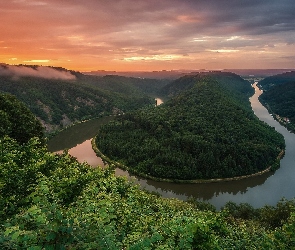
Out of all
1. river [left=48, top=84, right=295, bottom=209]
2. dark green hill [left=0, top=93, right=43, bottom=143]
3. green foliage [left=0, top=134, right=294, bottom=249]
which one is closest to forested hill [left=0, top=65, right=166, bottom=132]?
river [left=48, top=84, right=295, bottom=209]

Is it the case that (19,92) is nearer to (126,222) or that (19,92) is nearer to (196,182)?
(196,182)

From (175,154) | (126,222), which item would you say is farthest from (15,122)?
(175,154)

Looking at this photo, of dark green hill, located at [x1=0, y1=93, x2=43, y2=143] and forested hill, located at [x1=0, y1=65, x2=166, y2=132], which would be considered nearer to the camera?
dark green hill, located at [x1=0, y1=93, x2=43, y2=143]

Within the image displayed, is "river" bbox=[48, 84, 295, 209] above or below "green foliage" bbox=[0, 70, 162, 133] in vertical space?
below

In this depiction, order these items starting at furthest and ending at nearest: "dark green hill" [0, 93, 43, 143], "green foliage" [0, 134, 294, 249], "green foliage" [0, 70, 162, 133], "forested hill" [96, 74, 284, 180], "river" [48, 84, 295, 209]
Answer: "green foliage" [0, 70, 162, 133]
"forested hill" [96, 74, 284, 180]
"river" [48, 84, 295, 209]
"dark green hill" [0, 93, 43, 143]
"green foliage" [0, 134, 294, 249]

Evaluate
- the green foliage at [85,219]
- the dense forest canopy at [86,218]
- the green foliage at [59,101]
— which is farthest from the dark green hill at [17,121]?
the green foliage at [59,101]

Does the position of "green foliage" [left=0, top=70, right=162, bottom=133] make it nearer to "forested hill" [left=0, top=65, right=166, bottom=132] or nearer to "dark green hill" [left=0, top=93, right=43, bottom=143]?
"forested hill" [left=0, top=65, right=166, bottom=132]

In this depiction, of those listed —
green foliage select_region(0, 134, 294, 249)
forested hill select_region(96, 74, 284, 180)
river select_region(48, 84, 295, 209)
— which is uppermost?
green foliage select_region(0, 134, 294, 249)

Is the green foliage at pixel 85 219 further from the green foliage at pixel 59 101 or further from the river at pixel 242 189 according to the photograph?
the green foliage at pixel 59 101
